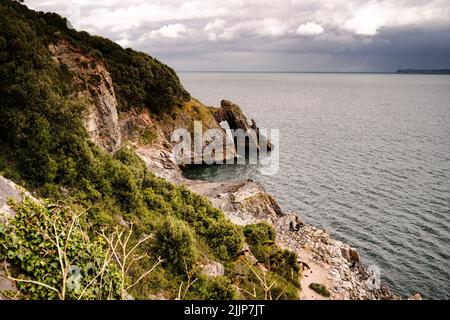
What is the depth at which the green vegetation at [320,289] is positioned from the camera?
2756cm

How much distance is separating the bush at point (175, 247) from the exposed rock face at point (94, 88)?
96.7 feet

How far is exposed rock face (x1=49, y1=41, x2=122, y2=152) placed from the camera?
48906 millimetres

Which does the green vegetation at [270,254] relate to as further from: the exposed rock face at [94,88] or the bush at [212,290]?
the exposed rock face at [94,88]

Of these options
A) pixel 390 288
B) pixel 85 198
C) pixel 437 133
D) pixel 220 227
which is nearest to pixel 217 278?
pixel 220 227

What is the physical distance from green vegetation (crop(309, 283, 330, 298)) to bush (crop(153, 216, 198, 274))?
11668mm

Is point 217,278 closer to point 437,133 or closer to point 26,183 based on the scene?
point 26,183

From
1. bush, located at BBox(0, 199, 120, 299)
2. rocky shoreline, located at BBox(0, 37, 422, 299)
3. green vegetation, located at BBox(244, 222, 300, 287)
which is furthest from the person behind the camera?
rocky shoreline, located at BBox(0, 37, 422, 299)

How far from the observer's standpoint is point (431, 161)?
6366 centimetres

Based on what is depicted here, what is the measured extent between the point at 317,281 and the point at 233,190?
65.1 ft

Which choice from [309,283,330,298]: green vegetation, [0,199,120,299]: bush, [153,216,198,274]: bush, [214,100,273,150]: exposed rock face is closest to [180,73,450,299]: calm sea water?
[214,100,273,150]: exposed rock face

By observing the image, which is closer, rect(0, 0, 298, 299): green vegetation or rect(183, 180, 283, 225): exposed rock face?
rect(0, 0, 298, 299): green vegetation

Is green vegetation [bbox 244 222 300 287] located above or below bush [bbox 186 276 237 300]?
below

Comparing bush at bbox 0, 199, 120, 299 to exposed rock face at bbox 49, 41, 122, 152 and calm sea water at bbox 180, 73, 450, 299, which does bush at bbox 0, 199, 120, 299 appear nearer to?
calm sea water at bbox 180, 73, 450, 299

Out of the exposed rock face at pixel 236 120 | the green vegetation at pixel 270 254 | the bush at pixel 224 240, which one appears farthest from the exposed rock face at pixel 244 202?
the exposed rock face at pixel 236 120
